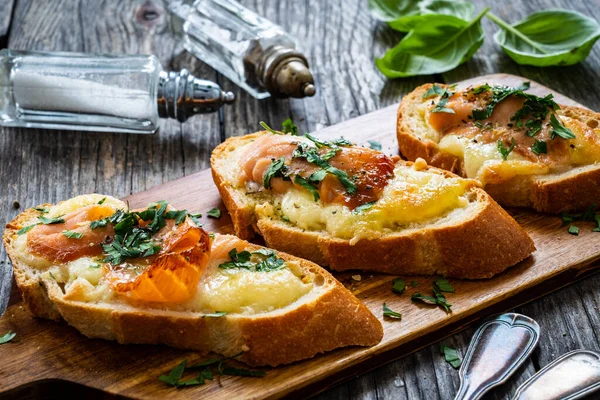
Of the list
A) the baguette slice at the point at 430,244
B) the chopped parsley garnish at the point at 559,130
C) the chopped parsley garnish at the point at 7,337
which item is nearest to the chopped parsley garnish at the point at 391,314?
the baguette slice at the point at 430,244

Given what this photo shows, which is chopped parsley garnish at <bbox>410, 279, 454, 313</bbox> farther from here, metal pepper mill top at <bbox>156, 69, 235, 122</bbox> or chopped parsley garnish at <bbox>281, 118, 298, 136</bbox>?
metal pepper mill top at <bbox>156, 69, 235, 122</bbox>

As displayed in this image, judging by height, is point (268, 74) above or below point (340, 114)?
above

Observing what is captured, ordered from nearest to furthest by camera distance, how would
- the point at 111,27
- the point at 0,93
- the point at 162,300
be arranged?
the point at 162,300 < the point at 0,93 < the point at 111,27

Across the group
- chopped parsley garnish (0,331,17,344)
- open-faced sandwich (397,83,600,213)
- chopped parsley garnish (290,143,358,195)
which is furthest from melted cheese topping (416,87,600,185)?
chopped parsley garnish (0,331,17,344)

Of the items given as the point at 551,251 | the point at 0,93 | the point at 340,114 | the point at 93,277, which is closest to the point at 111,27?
the point at 0,93

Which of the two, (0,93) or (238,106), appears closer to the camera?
(0,93)

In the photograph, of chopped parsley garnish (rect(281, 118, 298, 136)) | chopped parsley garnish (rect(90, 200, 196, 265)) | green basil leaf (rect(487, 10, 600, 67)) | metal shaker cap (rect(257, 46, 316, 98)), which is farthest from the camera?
green basil leaf (rect(487, 10, 600, 67))

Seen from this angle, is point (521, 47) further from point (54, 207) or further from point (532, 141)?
point (54, 207)
